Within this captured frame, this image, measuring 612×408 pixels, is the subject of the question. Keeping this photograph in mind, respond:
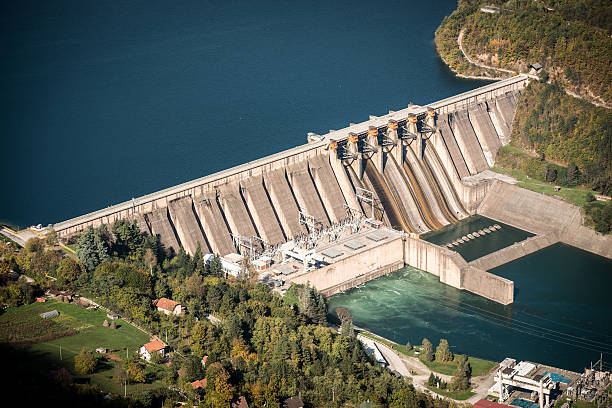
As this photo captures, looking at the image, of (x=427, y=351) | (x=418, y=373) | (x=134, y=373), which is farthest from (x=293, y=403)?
(x=427, y=351)

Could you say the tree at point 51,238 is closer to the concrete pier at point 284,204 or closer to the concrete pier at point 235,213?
the concrete pier at point 235,213

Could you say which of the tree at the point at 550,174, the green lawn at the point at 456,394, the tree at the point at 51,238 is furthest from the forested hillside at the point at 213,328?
the tree at the point at 550,174

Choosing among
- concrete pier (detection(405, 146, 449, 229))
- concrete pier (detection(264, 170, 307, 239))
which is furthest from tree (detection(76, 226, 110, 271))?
concrete pier (detection(405, 146, 449, 229))

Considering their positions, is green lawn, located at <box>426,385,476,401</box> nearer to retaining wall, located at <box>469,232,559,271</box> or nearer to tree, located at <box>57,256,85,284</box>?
retaining wall, located at <box>469,232,559,271</box>

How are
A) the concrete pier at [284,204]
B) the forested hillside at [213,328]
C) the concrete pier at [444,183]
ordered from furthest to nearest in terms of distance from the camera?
the concrete pier at [444,183]
the concrete pier at [284,204]
the forested hillside at [213,328]

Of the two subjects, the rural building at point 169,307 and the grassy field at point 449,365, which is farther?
the grassy field at point 449,365

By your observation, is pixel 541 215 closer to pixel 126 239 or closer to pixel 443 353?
pixel 443 353
